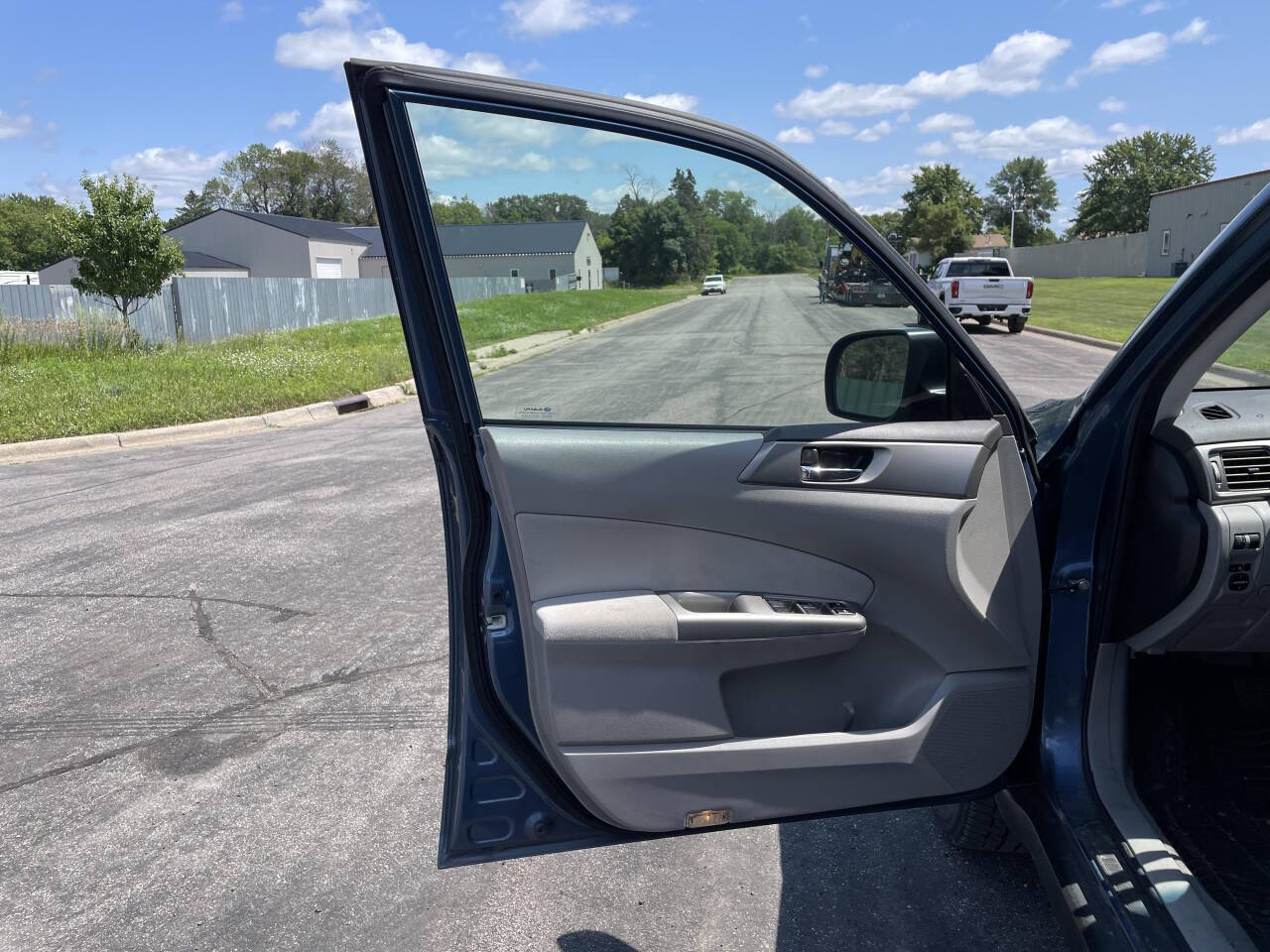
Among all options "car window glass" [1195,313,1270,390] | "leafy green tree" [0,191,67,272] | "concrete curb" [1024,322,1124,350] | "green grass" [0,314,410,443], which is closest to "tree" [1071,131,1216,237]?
"concrete curb" [1024,322,1124,350]

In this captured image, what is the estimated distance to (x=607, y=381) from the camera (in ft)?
8.11

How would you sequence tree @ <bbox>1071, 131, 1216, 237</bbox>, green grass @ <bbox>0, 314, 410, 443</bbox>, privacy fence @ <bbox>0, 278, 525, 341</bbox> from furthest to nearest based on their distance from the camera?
privacy fence @ <bbox>0, 278, 525, 341</bbox>
green grass @ <bbox>0, 314, 410, 443</bbox>
tree @ <bbox>1071, 131, 1216, 237</bbox>

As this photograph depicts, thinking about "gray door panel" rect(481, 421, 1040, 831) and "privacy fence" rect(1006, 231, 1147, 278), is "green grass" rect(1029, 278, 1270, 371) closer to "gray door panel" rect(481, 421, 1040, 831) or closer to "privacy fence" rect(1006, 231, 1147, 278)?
"privacy fence" rect(1006, 231, 1147, 278)

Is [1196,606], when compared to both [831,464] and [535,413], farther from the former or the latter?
[535,413]

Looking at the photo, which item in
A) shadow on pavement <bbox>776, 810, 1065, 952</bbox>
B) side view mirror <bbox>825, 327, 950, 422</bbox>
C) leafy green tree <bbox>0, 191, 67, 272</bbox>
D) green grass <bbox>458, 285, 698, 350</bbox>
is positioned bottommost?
shadow on pavement <bbox>776, 810, 1065, 952</bbox>

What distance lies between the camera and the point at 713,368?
248cm

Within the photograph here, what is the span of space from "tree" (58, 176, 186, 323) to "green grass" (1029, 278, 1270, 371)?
19.0 meters

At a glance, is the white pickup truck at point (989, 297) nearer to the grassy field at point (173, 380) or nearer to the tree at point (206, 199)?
the grassy field at point (173, 380)

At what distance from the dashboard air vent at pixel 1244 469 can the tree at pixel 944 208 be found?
179ft

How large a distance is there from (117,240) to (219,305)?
15.6 feet

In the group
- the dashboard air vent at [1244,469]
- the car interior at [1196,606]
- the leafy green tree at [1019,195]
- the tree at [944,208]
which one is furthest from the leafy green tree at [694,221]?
the leafy green tree at [1019,195]

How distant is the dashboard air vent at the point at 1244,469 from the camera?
2.27 meters

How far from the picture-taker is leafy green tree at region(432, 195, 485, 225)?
216cm

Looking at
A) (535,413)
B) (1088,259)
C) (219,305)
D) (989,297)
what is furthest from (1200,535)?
(219,305)
